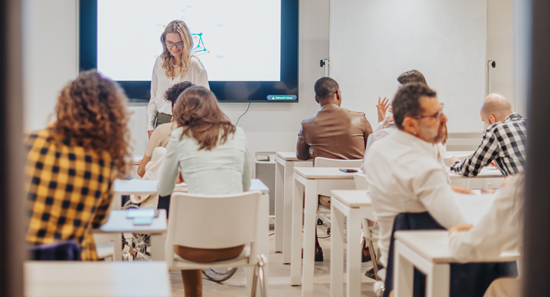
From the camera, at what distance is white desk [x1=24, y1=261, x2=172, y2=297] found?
1185 mm

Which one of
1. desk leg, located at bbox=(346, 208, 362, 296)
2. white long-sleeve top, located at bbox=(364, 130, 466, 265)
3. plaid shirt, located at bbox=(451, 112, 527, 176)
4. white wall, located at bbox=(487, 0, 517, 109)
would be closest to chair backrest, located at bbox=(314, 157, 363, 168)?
plaid shirt, located at bbox=(451, 112, 527, 176)

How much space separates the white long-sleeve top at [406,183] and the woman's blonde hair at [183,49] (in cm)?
250

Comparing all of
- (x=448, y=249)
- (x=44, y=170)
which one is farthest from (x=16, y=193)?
(x=448, y=249)

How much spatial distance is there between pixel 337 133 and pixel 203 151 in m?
1.59

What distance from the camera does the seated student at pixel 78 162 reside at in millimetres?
1593

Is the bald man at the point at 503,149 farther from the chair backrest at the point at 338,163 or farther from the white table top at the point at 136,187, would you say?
the white table top at the point at 136,187

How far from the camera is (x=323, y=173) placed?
10.7ft

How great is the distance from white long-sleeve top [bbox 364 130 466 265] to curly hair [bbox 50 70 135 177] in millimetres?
927

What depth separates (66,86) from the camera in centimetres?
176

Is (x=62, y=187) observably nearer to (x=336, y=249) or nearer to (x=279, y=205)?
(x=336, y=249)

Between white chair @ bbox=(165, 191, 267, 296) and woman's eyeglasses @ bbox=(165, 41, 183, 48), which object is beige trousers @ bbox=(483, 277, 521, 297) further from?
woman's eyeglasses @ bbox=(165, 41, 183, 48)

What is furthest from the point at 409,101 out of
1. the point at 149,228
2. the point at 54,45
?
the point at 54,45

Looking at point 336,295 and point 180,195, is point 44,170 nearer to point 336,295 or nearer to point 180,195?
point 180,195

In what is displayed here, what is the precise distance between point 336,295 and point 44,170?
1.72m
